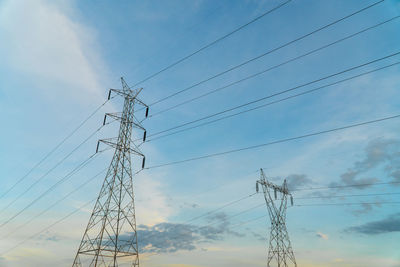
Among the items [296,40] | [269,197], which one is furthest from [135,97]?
[269,197]

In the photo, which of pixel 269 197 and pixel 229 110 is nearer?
pixel 229 110

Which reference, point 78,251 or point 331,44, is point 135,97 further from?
point 331,44

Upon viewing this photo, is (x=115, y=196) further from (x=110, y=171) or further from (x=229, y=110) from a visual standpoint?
(x=229, y=110)

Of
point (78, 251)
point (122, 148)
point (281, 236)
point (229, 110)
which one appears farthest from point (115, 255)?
point (281, 236)

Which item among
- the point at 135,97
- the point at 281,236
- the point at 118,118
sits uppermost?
the point at 135,97

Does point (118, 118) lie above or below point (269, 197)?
above

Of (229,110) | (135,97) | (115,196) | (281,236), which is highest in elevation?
(135,97)

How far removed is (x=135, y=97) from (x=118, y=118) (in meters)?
3.57

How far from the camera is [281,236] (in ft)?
128

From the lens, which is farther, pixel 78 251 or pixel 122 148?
pixel 122 148

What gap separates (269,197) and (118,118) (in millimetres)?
24396

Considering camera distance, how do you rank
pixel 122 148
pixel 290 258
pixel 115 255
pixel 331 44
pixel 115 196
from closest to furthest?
pixel 331 44
pixel 115 255
pixel 115 196
pixel 122 148
pixel 290 258

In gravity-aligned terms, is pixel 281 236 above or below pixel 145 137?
below

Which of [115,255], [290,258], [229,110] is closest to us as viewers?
[229,110]
